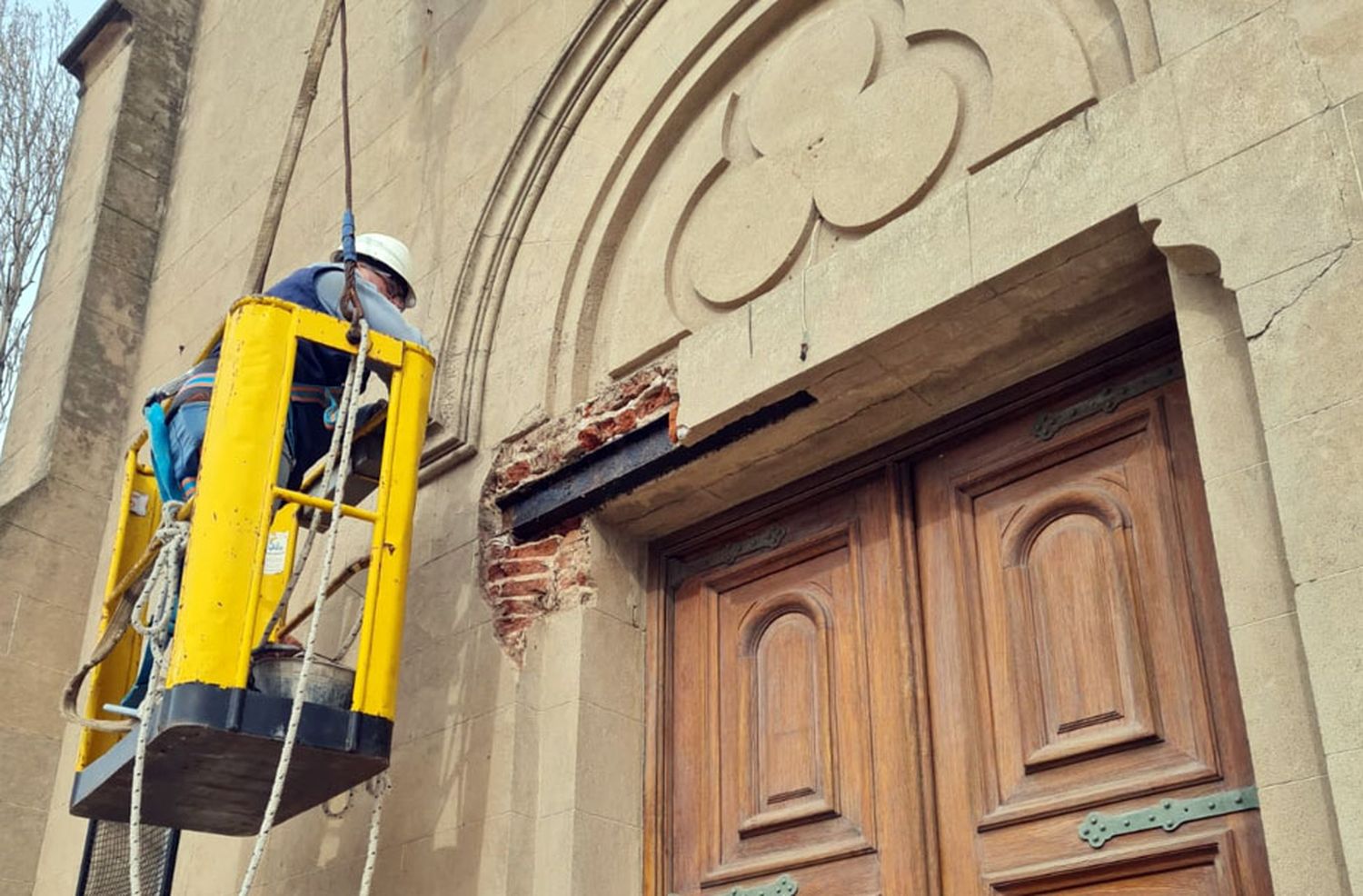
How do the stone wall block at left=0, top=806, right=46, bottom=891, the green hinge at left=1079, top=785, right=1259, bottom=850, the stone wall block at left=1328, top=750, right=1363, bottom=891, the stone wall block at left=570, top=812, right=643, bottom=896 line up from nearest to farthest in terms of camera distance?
the stone wall block at left=1328, top=750, right=1363, bottom=891
the green hinge at left=1079, top=785, right=1259, bottom=850
the stone wall block at left=570, top=812, right=643, bottom=896
the stone wall block at left=0, top=806, right=46, bottom=891

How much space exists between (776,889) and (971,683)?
2.85 feet

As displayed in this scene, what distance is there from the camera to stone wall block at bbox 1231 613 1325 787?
2.99m

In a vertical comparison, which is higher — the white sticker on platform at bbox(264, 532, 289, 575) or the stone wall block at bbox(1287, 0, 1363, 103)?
the stone wall block at bbox(1287, 0, 1363, 103)

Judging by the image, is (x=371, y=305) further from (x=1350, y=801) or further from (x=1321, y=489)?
(x=1350, y=801)

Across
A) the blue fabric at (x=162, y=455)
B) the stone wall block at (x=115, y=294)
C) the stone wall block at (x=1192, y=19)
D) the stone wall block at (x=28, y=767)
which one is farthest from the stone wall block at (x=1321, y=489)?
the stone wall block at (x=115, y=294)

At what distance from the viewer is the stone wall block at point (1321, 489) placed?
3.00m

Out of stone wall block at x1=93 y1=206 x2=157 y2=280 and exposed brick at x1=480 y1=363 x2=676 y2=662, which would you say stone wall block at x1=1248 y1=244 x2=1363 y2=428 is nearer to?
exposed brick at x1=480 y1=363 x2=676 y2=662

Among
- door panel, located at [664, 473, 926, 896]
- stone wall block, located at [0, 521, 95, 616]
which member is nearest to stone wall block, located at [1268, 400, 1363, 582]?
door panel, located at [664, 473, 926, 896]

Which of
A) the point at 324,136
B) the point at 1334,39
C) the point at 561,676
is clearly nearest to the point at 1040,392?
the point at 1334,39

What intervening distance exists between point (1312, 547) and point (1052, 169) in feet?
4.48

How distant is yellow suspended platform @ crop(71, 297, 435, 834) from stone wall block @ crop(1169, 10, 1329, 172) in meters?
2.49

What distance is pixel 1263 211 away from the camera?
3.38 meters

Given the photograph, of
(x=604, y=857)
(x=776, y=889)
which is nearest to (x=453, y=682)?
(x=604, y=857)

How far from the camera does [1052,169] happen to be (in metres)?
3.97
